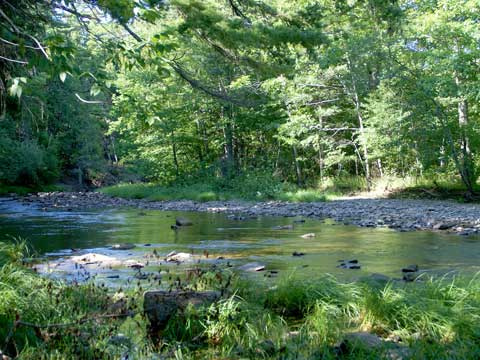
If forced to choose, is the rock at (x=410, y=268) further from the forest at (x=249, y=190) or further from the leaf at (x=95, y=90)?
the leaf at (x=95, y=90)

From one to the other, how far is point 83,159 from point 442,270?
34081 millimetres

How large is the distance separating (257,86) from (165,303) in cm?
1892

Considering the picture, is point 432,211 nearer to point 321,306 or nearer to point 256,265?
point 256,265

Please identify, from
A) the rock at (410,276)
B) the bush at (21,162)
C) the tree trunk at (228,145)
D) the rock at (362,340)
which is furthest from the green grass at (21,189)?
the rock at (362,340)

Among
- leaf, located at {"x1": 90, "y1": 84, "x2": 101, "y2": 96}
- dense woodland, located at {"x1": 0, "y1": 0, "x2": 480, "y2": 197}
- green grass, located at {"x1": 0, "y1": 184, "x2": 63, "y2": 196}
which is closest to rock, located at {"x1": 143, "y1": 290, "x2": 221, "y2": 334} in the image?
dense woodland, located at {"x1": 0, "y1": 0, "x2": 480, "y2": 197}

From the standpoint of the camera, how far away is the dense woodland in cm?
524

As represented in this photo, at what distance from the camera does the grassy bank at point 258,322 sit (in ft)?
11.6

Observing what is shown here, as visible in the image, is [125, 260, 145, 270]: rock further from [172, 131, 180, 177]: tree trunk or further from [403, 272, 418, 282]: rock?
[172, 131, 180, 177]: tree trunk

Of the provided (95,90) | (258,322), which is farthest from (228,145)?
(95,90)

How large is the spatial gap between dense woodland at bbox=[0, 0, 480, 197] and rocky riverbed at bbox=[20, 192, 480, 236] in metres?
2.82

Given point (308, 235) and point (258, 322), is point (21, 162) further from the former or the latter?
point (258, 322)

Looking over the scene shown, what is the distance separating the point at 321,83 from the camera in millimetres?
22875

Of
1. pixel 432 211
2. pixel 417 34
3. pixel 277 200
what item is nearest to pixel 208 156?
pixel 277 200

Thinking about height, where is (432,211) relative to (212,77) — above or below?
below
